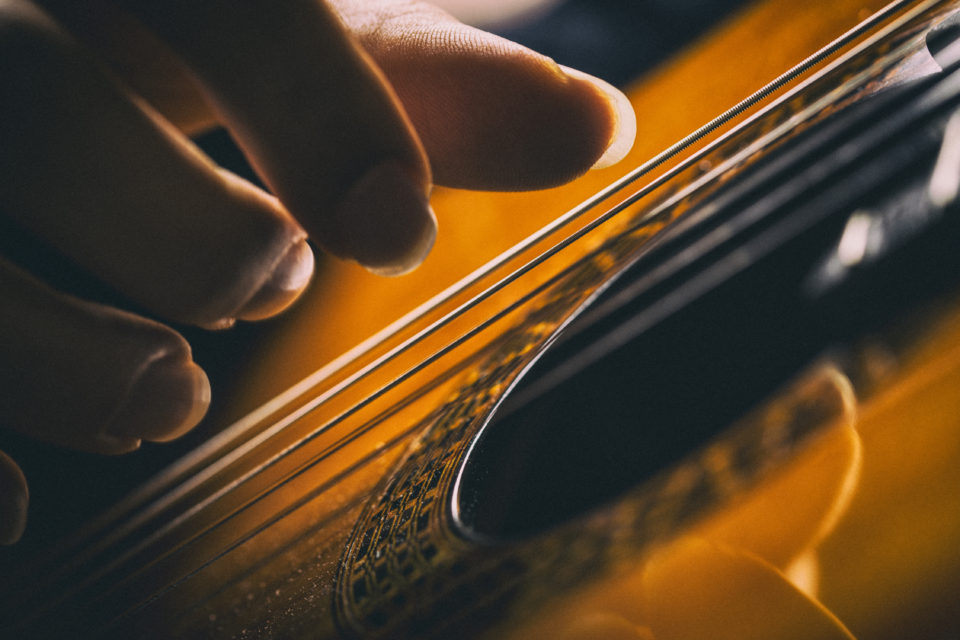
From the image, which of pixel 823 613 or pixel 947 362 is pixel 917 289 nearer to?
pixel 947 362

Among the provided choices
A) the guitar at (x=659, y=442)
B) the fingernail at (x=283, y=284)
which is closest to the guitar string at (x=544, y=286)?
the guitar at (x=659, y=442)

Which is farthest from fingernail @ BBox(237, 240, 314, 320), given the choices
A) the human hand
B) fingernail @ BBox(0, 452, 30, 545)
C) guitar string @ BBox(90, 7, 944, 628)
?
fingernail @ BBox(0, 452, 30, 545)

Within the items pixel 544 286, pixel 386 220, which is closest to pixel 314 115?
pixel 386 220

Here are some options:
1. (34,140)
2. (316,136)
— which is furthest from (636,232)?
(34,140)

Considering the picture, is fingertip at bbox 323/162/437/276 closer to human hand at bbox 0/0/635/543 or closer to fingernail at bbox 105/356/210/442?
human hand at bbox 0/0/635/543

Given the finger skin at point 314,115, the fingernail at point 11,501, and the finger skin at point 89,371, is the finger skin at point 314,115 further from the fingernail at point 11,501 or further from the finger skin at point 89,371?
the fingernail at point 11,501
